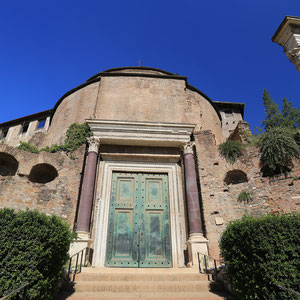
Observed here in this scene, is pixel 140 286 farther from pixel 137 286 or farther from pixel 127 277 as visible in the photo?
pixel 127 277

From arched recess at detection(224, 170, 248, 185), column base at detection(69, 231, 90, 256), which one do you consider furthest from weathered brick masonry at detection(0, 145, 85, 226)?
arched recess at detection(224, 170, 248, 185)

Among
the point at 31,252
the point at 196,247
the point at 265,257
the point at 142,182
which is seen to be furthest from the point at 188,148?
the point at 31,252

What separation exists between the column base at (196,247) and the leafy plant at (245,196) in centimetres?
227

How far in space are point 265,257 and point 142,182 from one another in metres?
6.43

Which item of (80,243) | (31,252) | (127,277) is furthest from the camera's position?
(80,243)

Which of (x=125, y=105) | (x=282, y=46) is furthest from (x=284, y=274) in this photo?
(x=125, y=105)

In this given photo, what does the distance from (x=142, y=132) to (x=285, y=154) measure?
19.8 ft

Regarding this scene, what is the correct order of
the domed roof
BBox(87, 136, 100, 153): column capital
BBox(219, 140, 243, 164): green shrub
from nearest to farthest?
BBox(87, 136, 100, 153): column capital → BBox(219, 140, 243, 164): green shrub → the domed roof

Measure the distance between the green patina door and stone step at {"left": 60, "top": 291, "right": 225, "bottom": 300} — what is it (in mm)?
3204

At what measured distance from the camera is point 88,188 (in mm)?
9344

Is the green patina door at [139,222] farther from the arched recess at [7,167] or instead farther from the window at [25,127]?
the window at [25,127]

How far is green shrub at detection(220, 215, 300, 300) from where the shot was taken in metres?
4.22

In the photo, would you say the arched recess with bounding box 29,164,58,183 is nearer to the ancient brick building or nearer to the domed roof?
the ancient brick building

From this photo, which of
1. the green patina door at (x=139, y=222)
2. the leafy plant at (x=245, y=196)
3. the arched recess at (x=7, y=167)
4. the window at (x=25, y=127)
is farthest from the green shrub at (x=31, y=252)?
the window at (x=25, y=127)
